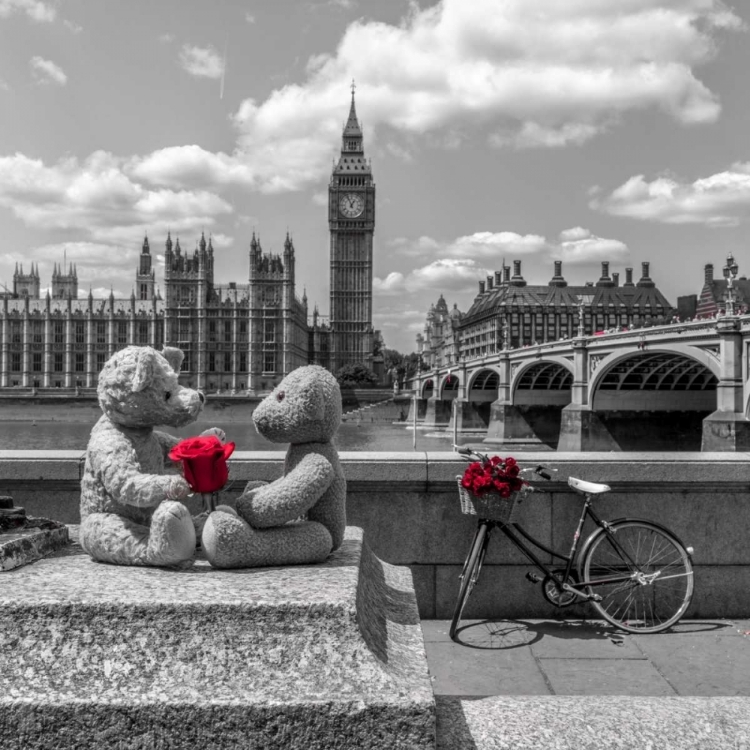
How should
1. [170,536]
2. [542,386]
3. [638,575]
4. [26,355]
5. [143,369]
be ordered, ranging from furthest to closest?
[26,355], [542,386], [638,575], [143,369], [170,536]

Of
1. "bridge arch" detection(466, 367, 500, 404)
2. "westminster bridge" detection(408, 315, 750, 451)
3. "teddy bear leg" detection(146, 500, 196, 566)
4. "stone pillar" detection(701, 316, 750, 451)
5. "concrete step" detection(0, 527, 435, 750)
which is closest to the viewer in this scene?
"concrete step" detection(0, 527, 435, 750)

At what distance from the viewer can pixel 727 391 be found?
98.3ft

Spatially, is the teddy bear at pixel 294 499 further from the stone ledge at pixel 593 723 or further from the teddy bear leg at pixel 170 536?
the stone ledge at pixel 593 723

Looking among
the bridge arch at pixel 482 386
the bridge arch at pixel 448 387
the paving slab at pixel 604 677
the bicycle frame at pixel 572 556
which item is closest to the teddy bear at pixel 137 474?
the bicycle frame at pixel 572 556

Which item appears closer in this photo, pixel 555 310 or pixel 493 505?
pixel 493 505

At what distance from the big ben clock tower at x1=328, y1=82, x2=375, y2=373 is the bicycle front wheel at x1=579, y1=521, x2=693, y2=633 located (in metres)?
104

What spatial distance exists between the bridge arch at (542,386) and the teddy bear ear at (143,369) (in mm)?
45801

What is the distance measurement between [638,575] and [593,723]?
1964 mm

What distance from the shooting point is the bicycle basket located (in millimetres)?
4059

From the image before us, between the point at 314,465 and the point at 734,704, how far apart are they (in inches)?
63.0

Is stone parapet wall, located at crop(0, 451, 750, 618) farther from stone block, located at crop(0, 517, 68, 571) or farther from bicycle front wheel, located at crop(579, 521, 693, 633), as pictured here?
stone block, located at crop(0, 517, 68, 571)

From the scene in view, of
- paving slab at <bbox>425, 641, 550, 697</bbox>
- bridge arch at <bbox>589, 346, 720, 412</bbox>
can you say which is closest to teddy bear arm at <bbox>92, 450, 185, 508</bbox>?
paving slab at <bbox>425, 641, 550, 697</bbox>

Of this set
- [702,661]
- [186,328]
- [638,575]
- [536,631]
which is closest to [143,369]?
[536,631]

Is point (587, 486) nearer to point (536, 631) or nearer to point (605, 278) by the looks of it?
point (536, 631)
